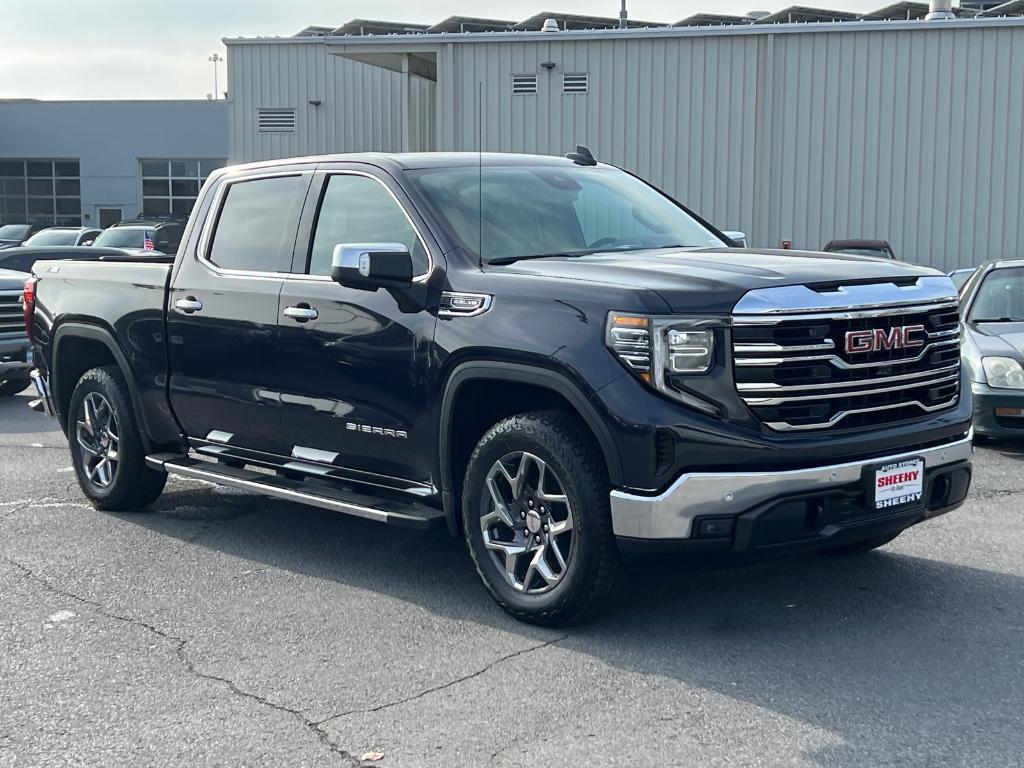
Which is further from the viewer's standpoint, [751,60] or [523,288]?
[751,60]

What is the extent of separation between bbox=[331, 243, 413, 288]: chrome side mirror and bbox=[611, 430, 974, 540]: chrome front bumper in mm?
1373

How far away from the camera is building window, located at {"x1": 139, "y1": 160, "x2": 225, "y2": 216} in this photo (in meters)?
55.3

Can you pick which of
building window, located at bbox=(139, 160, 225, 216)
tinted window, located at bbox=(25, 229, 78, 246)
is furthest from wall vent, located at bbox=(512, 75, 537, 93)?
building window, located at bbox=(139, 160, 225, 216)

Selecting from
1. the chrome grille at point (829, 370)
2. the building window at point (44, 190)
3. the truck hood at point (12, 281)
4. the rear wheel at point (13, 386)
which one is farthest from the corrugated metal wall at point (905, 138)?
the building window at point (44, 190)

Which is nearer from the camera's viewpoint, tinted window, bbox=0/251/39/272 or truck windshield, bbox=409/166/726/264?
truck windshield, bbox=409/166/726/264

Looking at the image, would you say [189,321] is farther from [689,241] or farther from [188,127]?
[188,127]

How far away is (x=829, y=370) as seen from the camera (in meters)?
4.73

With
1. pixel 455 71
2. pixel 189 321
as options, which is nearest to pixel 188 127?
pixel 455 71

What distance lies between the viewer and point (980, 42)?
72.5 feet

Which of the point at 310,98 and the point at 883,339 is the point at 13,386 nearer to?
the point at 883,339

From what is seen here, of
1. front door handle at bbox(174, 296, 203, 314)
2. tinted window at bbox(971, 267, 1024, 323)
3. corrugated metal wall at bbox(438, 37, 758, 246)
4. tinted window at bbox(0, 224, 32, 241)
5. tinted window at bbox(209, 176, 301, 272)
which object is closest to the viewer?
tinted window at bbox(209, 176, 301, 272)

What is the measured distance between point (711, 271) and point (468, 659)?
5.68 ft

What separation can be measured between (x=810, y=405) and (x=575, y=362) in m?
0.88

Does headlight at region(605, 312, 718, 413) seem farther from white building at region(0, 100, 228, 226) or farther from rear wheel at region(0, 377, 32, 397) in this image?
white building at region(0, 100, 228, 226)
